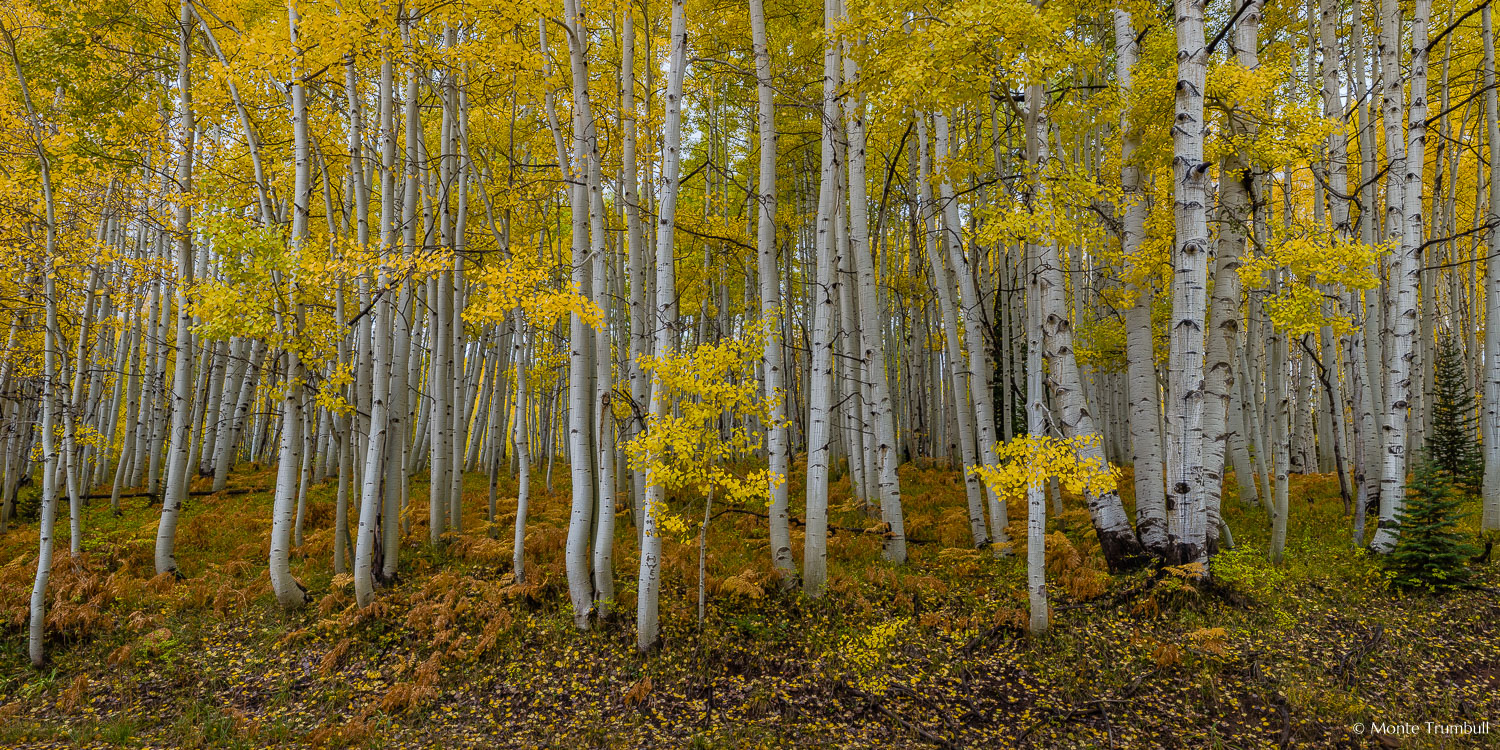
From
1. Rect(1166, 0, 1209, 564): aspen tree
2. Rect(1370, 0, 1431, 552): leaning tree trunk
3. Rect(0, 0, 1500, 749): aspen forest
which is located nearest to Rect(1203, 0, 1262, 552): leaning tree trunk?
Rect(0, 0, 1500, 749): aspen forest

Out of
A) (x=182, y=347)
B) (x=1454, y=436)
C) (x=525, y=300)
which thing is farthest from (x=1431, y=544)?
(x=182, y=347)

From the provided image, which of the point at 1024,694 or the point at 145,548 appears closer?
the point at 1024,694

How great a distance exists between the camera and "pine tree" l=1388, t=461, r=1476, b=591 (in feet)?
19.2

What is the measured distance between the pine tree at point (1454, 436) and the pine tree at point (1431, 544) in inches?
182

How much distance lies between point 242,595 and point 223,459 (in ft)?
23.4

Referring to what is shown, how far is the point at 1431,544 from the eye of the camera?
600 cm

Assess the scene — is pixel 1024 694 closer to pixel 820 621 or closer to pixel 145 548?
pixel 820 621

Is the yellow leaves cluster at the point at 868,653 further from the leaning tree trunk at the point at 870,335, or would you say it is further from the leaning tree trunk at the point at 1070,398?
the leaning tree trunk at the point at 1070,398

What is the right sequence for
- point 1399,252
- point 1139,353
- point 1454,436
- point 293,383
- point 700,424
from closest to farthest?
point 700,424 < point 293,383 < point 1139,353 < point 1399,252 < point 1454,436

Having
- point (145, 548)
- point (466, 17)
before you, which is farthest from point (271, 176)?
point (145, 548)

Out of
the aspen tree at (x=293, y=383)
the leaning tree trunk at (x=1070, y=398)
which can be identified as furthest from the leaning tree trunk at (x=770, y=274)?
the aspen tree at (x=293, y=383)

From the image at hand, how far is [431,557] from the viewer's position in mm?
7746

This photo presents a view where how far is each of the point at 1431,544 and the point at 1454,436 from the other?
21.2ft

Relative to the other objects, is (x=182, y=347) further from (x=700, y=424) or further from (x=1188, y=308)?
(x=1188, y=308)
